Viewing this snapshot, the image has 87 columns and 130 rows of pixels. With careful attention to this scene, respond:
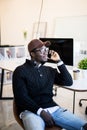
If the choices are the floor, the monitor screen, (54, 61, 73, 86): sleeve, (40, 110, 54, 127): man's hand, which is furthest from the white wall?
(40, 110, 54, 127): man's hand

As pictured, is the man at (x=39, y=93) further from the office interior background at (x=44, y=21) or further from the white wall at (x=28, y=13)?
the white wall at (x=28, y=13)

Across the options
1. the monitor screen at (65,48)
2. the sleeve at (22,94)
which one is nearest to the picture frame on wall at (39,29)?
the monitor screen at (65,48)

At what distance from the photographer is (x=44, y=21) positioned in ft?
18.6

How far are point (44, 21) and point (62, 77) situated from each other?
3.66m

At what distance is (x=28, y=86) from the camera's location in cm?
203

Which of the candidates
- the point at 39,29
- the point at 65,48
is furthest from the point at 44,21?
the point at 65,48

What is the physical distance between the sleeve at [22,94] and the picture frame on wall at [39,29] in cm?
371

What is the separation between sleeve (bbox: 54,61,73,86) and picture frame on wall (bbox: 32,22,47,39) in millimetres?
3482

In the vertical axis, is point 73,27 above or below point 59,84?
above

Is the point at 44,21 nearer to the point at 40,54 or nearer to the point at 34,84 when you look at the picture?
the point at 40,54

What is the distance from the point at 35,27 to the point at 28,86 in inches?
159

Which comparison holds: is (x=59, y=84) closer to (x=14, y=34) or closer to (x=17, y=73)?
(x=17, y=73)

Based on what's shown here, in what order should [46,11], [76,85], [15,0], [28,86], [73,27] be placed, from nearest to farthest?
[28,86]
[76,85]
[73,27]
[46,11]
[15,0]

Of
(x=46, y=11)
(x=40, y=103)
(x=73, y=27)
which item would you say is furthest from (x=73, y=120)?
(x=46, y=11)
